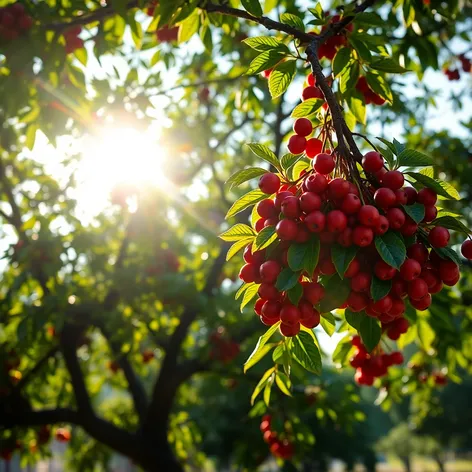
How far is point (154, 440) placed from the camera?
19.1 feet

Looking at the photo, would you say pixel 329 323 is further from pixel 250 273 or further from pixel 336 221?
pixel 336 221

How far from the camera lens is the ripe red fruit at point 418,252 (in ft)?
4.77

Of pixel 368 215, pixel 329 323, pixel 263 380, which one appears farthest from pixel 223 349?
pixel 368 215

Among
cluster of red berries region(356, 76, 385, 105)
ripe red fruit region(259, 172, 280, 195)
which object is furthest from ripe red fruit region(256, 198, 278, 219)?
cluster of red berries region(356, 76, 385, 105)

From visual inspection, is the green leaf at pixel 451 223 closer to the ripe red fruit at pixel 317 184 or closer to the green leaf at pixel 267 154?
the ripe red fruit at pixel 317 184

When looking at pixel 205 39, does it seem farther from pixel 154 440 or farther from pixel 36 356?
pixel 36 356

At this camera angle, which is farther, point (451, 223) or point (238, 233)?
point (238, 233)

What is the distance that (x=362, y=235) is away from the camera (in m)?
1.35

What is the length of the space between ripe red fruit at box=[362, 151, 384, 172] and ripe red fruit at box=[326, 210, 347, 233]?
25cm

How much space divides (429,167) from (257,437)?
599 centimetres

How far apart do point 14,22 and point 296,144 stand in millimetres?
1879

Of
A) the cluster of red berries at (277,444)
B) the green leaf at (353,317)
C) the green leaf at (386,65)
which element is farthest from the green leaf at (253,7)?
the cluster of red berries at (277,444)

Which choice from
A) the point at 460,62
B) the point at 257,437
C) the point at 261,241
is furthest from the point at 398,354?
the point at 257,437

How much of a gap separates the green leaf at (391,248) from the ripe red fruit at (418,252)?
11 centimetres
